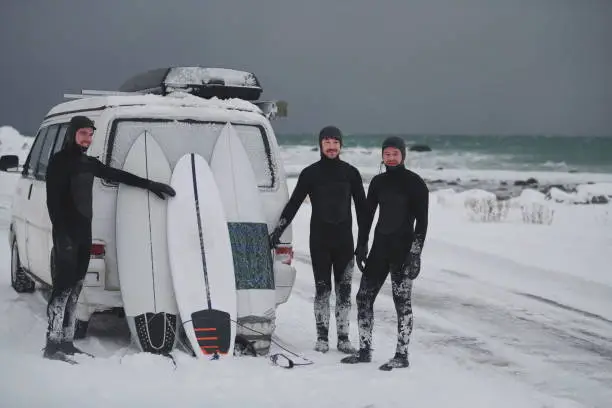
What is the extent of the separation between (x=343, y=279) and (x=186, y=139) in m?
1.89

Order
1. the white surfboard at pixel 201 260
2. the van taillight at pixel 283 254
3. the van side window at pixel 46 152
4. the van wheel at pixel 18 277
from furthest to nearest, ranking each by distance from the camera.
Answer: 1. the van wheel at pixel 18 277
2. the van side window at pixel 46 152
3. the van taillight at pixel 283 254
4. the white surfboard at pixel 201 260

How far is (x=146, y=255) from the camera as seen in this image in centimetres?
640

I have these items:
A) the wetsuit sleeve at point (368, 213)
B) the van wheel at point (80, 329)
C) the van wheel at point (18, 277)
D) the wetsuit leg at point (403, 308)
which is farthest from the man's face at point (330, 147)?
the van wheel at point (18, 277)

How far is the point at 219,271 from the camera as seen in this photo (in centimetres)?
647

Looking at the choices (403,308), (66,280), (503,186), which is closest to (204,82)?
(66,280)

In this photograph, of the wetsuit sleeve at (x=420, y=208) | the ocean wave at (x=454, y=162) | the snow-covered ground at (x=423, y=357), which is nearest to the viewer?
the snow-covered ground at (x=423, y=357)

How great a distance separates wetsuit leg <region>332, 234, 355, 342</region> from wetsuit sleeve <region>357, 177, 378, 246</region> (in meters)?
0.17

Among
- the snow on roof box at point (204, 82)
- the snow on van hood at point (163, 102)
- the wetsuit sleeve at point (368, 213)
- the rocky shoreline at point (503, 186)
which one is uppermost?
the snow on roof box at point (204, 82)

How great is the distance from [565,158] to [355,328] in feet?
212

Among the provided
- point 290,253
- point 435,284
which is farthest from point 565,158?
point 290,253

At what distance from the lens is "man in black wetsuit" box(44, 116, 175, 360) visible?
19.4 ft

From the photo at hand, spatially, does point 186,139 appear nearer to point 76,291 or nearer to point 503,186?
point 76,291

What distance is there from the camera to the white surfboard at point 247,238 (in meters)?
6.40

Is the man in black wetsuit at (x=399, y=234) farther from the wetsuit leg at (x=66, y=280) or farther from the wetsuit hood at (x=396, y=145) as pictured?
the wetsuit leg at (x=66, y=280)
